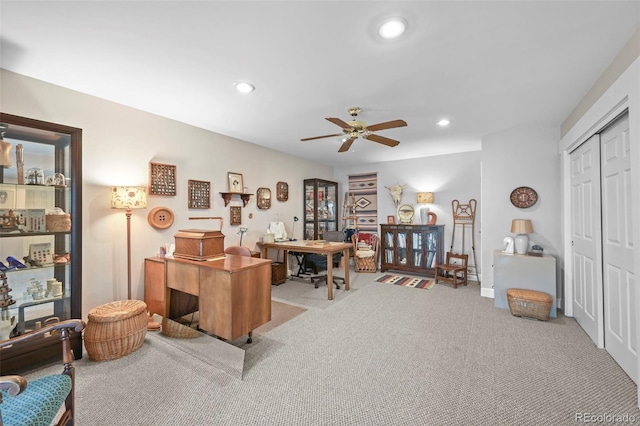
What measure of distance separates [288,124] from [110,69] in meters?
1.91

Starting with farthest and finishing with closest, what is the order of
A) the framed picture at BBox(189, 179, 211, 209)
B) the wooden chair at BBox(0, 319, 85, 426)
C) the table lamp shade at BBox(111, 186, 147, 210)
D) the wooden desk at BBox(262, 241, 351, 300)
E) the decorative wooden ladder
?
the decorative wooden ladder, the wooden desk at BBox(262, 241, 351, 300), the framed picture at BBox(189, 179, 211, 209), the table lamp shade at BBox(111, 186, 147, 210), the wooden chair at BBox(0, 319, 85, 426)

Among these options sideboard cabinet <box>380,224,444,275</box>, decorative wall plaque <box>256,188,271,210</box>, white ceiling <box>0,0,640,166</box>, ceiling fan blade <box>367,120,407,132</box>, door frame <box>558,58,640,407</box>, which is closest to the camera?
white ceiling <box>0,0,640,166</box>

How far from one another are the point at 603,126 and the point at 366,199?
4.38 meters

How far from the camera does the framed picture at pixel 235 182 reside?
4.19 metres

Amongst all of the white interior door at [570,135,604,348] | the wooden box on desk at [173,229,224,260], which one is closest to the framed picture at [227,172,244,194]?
the wooden box on desk at [173,229,224,260]

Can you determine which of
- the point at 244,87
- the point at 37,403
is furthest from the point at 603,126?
the point at 37,403

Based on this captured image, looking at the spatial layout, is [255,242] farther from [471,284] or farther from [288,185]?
[471,284]

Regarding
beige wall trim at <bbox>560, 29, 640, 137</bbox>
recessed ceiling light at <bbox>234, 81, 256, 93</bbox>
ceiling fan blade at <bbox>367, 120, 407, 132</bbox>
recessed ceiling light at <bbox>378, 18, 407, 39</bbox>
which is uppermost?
recessed ceiling light at <bbox>234, 81, 256, 93</bbox>

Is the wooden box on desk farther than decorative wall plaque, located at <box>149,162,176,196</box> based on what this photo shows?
No

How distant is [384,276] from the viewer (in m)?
5.28

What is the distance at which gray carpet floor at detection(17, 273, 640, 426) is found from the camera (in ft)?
5.45

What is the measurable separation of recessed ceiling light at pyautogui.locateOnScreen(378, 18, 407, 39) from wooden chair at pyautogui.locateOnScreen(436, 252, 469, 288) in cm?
396

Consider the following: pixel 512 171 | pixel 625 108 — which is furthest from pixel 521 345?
pixel 512 171

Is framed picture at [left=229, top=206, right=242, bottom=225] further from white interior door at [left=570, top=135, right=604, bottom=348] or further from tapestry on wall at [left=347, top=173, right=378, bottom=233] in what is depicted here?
white interior door at [left=570, top=135, right=604, bottom=348]
